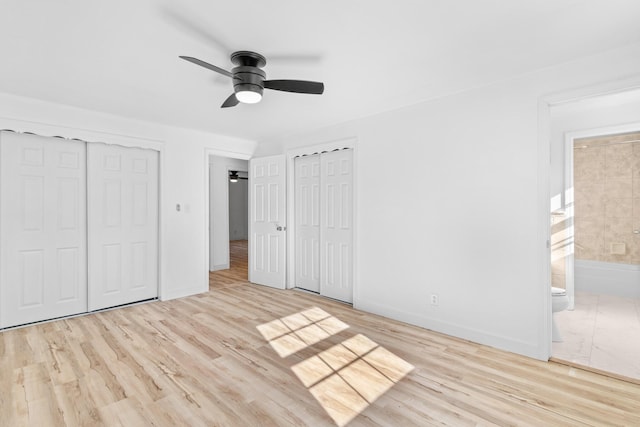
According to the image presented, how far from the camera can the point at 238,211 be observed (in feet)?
35.5

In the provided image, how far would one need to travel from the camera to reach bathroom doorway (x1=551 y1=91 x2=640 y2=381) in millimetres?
2973

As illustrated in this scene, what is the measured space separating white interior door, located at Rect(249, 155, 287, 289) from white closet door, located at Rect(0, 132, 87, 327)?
7.65 ft

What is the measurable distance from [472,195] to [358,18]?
1.97m

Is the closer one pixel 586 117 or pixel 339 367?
pixel 339 367

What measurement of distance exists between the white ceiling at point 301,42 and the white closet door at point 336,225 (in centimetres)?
114

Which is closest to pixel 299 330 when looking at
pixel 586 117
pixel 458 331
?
pixel 458 331

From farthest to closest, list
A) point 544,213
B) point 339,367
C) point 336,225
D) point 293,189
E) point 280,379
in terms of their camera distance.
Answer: point 293,189 → point 336,225 → point 544,213 → point 339,367 → point 280,379

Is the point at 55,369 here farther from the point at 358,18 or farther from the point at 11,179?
the point at 358,18

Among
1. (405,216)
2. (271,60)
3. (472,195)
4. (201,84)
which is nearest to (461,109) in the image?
(472,195)

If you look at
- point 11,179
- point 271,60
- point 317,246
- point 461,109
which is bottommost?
point 317,246

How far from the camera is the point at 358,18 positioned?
196cm

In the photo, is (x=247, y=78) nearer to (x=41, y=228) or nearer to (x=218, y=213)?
(x=41, y=228)

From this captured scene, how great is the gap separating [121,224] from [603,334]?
561 centimetres

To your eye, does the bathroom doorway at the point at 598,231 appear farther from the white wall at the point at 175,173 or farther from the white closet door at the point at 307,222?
the white wall at the point at 175,173
